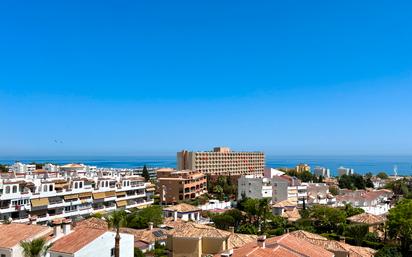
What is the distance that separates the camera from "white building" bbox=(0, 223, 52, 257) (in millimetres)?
28531

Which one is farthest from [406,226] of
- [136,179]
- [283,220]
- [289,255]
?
[136,179]

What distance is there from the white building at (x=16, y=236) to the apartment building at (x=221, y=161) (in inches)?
4586

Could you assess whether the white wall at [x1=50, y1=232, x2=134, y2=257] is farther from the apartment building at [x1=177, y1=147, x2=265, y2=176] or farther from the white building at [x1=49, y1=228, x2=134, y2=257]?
the apartment building at [x1=177, y1=147, x2=265, y2=176]

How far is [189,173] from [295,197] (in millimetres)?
26720

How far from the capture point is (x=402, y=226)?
44.2 m

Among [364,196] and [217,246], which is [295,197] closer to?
[364,196]

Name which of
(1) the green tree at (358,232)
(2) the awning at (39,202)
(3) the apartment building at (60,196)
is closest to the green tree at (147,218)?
(3) the apartment building at (60,196)

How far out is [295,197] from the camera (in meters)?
90.2

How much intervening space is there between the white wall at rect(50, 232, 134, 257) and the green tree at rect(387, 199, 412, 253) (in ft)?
89.7

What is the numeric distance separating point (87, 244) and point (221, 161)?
13288cm

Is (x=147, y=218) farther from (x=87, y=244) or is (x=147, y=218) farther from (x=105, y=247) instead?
(x=87, y=244)

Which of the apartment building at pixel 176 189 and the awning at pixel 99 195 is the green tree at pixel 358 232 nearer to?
the awning at pixel 99 195

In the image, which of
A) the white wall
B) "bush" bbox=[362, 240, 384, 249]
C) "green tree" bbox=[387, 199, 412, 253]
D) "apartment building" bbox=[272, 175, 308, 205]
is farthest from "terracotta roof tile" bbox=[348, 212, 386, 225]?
the white wall

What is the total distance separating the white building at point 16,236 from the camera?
28531 millimetres
